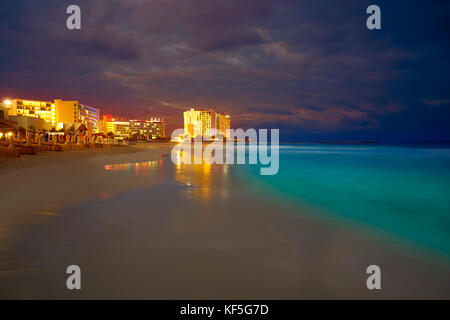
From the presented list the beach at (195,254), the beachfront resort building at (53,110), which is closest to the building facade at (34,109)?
the beachfront resort building at (53,110)

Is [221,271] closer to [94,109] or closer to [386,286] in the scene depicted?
[386,286]

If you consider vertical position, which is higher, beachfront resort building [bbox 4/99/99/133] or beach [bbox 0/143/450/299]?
beachfront resort building [bbox 4/99/99/133]

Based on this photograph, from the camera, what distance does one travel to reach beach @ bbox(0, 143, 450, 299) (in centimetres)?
402

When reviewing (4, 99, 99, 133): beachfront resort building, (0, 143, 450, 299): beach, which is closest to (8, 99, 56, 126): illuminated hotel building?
(4, 99, 99, 133): beachfront resort building

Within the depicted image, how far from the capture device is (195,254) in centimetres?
518

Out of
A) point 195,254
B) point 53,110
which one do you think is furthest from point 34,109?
point 195,254

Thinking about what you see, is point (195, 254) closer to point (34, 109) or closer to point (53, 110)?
point (34, 109)

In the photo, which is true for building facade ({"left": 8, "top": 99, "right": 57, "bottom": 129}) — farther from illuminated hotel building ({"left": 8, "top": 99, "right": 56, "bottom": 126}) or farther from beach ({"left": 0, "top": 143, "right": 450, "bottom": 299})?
beach ({"left": 0, "top": 143, "right": 450, "bottom": 299})

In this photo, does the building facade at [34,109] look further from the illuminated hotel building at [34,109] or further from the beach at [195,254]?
the beach at [195,254]

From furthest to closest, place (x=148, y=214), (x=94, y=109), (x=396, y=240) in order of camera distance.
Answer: (x=94, y=109)
(x=148, y=214)
(x=396, y=240)

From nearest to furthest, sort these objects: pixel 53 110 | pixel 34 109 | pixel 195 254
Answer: pixel 195 254, pixel 34 109, pixel 53 110
